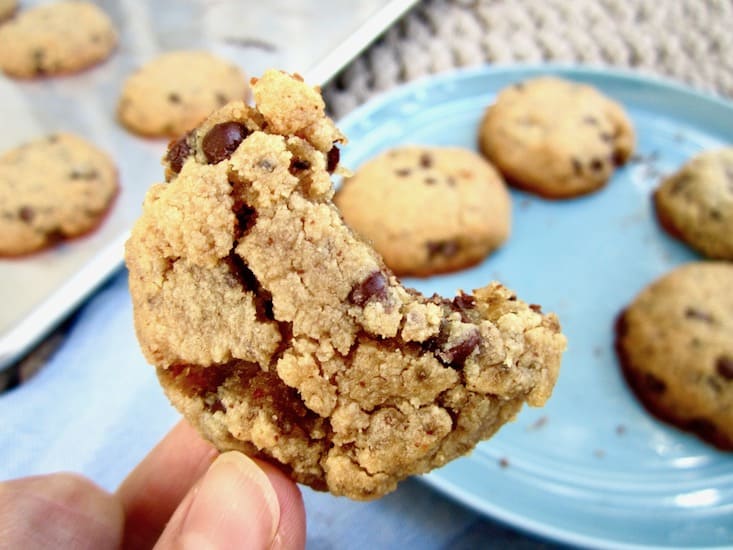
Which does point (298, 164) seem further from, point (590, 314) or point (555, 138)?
point (555, 138)

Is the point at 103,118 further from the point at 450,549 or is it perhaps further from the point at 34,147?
the point at 450,549

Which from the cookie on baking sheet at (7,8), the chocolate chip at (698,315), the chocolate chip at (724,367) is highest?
the cookie on baking sheet at (7,8)

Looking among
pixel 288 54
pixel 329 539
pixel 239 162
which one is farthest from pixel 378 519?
pixel 288 54

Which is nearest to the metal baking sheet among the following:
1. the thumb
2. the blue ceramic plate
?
the blue ceramic plate

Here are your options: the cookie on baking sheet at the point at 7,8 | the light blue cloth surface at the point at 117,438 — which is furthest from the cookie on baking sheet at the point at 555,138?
the cookie on baking sheet at the point at 7,8

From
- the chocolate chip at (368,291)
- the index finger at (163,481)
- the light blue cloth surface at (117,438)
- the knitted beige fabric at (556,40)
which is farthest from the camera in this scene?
the knitted beige fabric at (556,40)

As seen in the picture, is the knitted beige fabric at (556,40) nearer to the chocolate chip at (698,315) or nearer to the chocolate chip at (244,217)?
the chocolate chip at (698,315)
